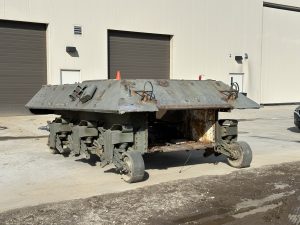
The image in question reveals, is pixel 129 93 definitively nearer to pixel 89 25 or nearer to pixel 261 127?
pixel 261 127

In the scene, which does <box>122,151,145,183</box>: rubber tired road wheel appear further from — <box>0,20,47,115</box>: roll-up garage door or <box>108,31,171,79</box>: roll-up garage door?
<box>108,31,171,79</box>: roll-up garage door

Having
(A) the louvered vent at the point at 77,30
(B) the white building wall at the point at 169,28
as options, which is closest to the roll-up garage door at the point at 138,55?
(B) the white building wall at the point at 169,28

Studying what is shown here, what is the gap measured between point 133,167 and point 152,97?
1.09m

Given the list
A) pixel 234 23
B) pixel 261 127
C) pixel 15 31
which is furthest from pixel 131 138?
pixel 234 23

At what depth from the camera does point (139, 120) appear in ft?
23.5

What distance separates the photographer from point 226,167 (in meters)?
8.31

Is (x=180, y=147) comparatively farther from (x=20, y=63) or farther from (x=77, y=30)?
(x=77, y=30)

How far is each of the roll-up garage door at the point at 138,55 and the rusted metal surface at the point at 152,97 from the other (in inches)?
506

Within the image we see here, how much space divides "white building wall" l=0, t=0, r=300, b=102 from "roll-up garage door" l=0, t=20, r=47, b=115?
1.29ft

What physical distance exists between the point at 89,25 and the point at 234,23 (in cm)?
939

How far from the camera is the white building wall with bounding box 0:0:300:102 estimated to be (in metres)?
19.0

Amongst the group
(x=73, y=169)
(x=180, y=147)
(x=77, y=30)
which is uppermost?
(x=77, y=30)

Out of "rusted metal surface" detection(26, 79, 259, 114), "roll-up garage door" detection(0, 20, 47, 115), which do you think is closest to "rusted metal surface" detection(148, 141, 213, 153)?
"rusted metal surface" detection(26, 79, 259, 114)

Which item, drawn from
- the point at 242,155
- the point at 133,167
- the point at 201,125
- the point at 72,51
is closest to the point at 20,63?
the point at 72,51
